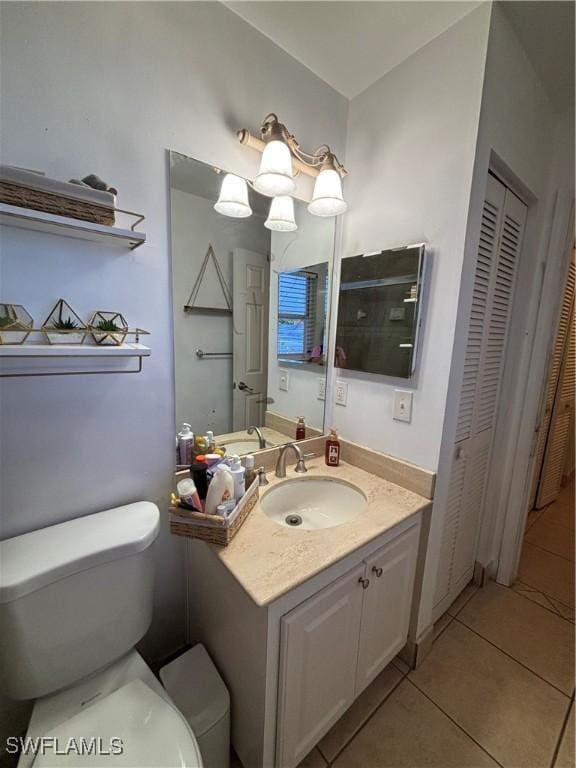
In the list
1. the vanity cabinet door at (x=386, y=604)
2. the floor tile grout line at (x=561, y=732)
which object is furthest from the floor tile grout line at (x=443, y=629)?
the floor tile grout line at (x=561, y=732)

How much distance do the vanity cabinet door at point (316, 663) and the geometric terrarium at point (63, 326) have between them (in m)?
0.93

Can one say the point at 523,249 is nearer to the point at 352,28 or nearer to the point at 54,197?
the point at 352,28

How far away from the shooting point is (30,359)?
828mm

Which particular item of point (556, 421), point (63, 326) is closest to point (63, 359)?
point (63, 326)

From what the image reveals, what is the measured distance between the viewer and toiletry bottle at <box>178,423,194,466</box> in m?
1.10

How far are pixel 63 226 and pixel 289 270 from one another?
879 millimetres

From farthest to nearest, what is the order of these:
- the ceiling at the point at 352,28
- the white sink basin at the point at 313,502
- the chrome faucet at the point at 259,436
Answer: the chrome faucet at the point at 259,436
the white sink basin at the point at 313,502
the ceiling at the point at 352,28

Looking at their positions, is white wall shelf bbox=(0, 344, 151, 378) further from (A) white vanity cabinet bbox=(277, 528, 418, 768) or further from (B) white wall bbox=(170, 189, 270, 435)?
(A) white vanity cabinet bbox=(277, 528, 418, 768)

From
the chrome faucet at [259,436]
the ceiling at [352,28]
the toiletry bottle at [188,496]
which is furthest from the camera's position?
the chrome faucet at [259,436]

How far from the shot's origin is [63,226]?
74cm

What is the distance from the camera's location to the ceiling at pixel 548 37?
95 centimetres

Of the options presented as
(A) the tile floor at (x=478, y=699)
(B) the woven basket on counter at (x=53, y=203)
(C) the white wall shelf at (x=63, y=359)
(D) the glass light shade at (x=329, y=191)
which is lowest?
(A) the tile floor at (x=478, y=699)

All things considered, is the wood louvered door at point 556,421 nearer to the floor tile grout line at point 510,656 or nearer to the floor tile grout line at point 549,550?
the floor tile grout line at point 549,550

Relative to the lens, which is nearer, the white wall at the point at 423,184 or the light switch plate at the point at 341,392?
the white wall at the point at 423,184
